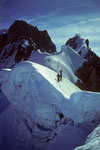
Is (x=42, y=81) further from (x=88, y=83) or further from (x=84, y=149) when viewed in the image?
(x=88, y=83)

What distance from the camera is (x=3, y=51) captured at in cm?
4738

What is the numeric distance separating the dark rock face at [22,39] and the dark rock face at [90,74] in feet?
71.4

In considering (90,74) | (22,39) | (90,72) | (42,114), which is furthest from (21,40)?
(42,114)

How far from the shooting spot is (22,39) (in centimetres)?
4741

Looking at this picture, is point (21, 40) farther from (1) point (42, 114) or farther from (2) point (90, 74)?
(1) point (42, 114)

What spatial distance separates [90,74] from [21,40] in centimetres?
3079

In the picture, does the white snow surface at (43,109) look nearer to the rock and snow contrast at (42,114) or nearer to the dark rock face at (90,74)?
the rock and snow contrast at (42,114)

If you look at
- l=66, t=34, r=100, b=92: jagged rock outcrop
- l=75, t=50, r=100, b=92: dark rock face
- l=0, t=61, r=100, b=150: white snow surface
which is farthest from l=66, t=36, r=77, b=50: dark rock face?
l=0, t=61, r=100, b=150: white snow surface

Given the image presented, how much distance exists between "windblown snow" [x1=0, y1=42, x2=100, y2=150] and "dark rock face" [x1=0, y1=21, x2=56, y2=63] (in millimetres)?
35164

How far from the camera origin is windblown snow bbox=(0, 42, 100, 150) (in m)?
6.21

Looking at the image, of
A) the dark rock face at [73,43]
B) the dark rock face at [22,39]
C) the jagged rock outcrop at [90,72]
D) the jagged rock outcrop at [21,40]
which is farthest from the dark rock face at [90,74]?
the dark rock face at [22,39]

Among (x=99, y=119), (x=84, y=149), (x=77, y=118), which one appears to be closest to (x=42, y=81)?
(x=77, y=118)

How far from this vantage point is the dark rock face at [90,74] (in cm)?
2860

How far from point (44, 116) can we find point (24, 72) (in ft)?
11.6
